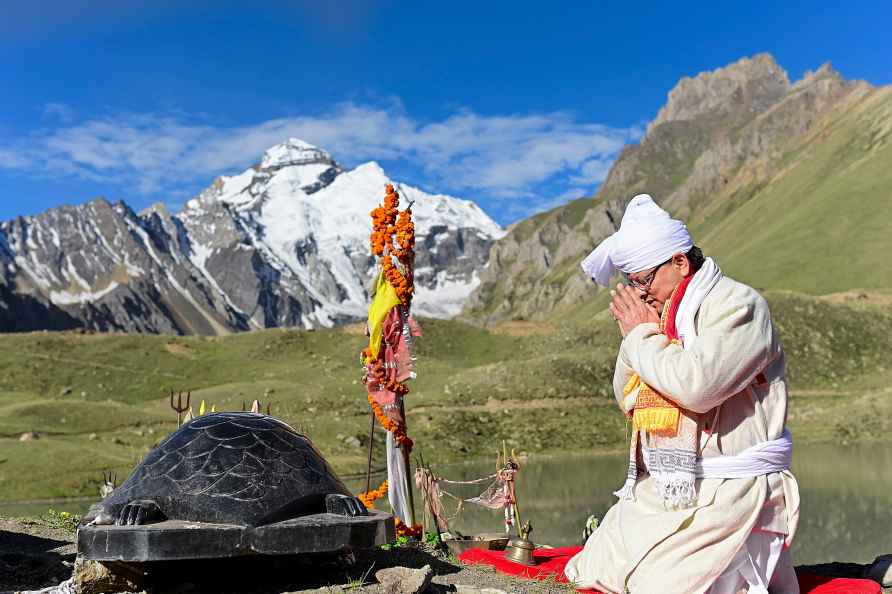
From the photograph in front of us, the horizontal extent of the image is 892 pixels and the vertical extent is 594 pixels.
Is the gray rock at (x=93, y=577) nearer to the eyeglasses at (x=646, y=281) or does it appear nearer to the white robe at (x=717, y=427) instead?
the white robe at (x=717, y=427)

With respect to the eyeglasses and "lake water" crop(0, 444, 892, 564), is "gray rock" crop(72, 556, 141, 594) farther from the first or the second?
"lake water" crop(0, 444, 892, 564)

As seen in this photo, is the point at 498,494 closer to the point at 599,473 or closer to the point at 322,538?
the point at 322,538

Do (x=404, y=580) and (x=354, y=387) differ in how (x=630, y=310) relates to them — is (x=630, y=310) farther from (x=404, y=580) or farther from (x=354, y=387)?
(x=354, y=387)

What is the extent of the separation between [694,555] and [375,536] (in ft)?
9.84

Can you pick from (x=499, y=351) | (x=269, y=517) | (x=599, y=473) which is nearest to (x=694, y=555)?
(x=269, y=517)

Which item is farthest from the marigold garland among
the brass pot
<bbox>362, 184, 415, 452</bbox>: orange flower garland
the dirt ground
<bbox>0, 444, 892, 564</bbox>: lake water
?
<bbox>0, 444, 892, 564</bbox>: lake water

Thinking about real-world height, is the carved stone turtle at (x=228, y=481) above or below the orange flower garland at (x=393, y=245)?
below

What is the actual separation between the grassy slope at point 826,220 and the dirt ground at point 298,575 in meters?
94.4

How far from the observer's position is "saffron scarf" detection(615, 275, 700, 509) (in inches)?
252

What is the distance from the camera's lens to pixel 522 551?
31.8 ft

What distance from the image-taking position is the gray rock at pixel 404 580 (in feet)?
24.4

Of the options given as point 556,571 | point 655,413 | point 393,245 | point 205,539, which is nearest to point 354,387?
point 393,245

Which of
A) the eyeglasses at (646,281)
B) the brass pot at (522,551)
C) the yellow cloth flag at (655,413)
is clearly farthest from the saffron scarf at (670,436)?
the brass pot at (522,551)

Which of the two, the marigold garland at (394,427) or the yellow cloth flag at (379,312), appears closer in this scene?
the marigold garland at (394,427)
